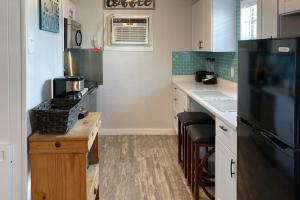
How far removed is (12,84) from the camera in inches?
89.4

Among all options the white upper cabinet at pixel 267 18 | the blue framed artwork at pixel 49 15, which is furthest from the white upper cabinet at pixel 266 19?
the blue framed artwork at pixel 49 15

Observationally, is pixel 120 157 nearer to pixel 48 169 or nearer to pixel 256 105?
pixel 48 169

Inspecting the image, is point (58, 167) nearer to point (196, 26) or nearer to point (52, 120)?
point (52, 120)

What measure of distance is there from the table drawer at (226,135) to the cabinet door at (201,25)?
2.00 meters

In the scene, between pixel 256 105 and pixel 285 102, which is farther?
pixel 256 105

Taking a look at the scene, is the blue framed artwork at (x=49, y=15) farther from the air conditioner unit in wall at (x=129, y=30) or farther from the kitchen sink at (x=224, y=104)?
the air conditioner unit in wall at (x=129, y=30)

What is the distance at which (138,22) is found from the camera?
19.4 ft

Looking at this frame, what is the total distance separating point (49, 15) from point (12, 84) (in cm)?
74

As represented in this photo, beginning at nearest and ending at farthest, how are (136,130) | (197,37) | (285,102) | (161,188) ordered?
(285,102), (161,188), (197,37), (136,130)

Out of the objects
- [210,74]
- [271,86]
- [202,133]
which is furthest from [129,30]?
[271,86]

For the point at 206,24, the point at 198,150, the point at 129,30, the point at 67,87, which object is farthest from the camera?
the point at 129,30

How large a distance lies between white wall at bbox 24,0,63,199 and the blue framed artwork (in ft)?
0.14

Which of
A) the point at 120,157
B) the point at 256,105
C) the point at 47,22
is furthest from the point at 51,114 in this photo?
the point at 120,157

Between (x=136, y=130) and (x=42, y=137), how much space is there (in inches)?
153
